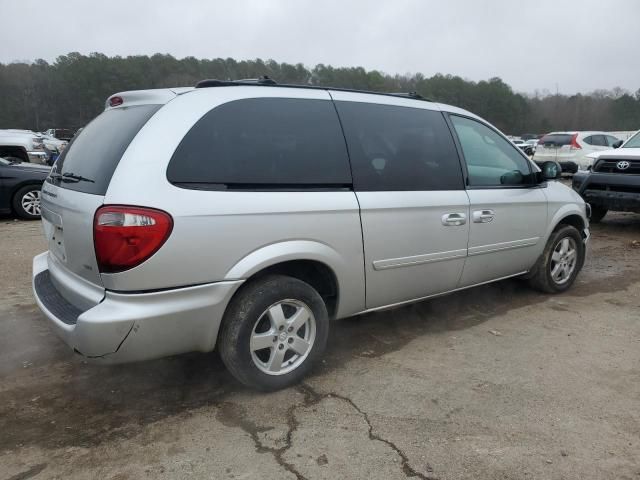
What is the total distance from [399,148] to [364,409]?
1.73 meters

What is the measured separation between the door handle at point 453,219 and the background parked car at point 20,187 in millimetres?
7597

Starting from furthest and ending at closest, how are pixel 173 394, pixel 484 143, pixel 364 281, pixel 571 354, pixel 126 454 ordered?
pixel 484 143
pixel 571 354
pixel 364 281
pixel 173 394
pixel 126 454

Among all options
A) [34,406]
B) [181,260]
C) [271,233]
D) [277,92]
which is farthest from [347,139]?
[34,406]

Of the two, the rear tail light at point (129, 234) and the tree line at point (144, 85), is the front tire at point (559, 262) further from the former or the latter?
the tree line at point (144, 85)

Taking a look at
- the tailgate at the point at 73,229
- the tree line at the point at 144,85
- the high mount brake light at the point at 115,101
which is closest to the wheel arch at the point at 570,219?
the high mount brake light at the point at 115,101

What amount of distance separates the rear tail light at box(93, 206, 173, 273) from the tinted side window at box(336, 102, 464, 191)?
4.16ft

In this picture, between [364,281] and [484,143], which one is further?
[484,143]

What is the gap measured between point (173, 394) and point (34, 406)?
0.75 m

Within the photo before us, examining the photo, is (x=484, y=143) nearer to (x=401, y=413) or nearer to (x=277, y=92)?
(x=277, y=92)

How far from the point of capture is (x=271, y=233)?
276cm

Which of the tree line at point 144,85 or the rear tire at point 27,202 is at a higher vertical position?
the tree line at point 144,85

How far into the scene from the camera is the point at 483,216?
3.87 metres

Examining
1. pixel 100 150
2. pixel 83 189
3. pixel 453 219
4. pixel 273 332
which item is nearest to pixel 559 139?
pixel 453 219

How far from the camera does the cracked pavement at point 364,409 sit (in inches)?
93.6
